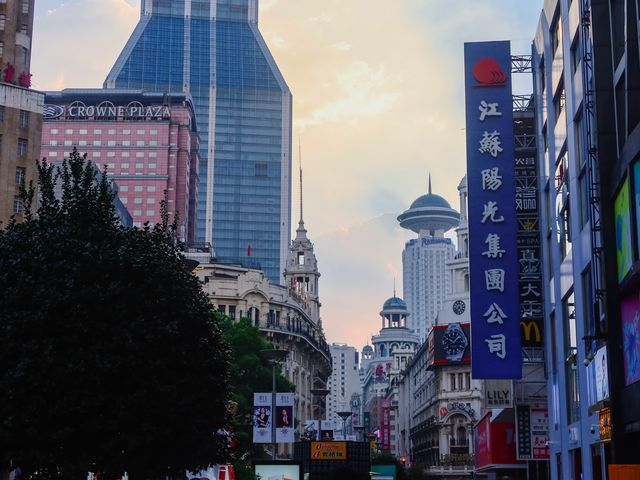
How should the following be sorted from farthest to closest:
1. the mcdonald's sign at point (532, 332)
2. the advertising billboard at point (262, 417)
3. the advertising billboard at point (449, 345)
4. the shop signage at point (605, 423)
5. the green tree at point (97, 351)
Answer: the advertising billboard at point (449, 345) → the advertising billboard at point (262, 417) → the mcdonald's sign at point (532, 332) → the shop signage at point (605, 423) → the green tree at point (97, 351)

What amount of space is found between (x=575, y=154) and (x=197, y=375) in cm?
1655

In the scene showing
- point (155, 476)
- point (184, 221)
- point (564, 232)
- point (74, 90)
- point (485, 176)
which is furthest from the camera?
point (74, 90)

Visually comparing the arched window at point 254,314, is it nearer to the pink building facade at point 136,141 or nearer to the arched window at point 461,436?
the arched window at point 461,436

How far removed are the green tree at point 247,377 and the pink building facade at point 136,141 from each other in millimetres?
91389

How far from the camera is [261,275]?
124625 mm

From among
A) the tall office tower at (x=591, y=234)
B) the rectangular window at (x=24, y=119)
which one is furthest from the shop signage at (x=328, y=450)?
the rectangular window at (x=24, y=119)

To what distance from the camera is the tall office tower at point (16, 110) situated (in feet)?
239

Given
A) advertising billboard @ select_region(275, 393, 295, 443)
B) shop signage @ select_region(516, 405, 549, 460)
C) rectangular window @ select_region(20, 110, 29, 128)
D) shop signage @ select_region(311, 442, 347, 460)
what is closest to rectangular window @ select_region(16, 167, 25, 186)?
rectangular window @ select_region(20, 110, 29, 128)

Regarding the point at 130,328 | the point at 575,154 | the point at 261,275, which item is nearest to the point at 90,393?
the point at 130,328

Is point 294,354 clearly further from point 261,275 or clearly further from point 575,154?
point 575,154

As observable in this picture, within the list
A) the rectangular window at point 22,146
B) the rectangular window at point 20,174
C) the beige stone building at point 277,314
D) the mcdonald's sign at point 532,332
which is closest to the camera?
the mcdonald's sign at point 532,332

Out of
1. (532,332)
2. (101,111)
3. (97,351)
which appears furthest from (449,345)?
(97,351)

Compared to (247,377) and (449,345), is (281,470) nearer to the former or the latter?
(247,377)

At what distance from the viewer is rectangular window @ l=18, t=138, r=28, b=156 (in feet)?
243
